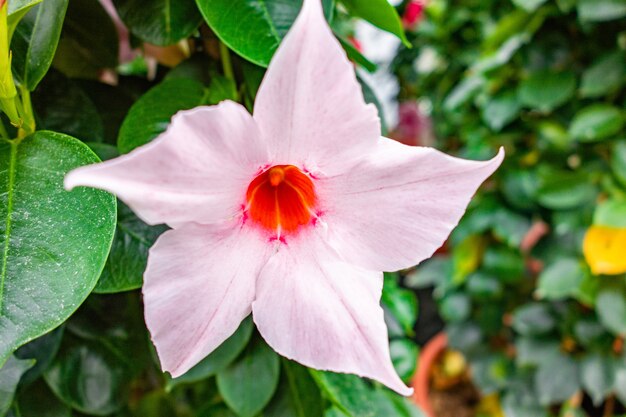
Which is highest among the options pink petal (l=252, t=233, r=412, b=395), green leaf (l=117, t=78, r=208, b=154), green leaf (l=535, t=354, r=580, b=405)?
green leaf (l=117, t=78, r=208, b=154)

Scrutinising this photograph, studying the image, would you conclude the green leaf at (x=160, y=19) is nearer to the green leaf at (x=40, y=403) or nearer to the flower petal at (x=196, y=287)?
the flower petal at (x=196, y=287)

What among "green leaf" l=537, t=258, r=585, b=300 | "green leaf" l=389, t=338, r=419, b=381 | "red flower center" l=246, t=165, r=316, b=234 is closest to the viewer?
"red flower center" l=246, t=165, r=316, b=234

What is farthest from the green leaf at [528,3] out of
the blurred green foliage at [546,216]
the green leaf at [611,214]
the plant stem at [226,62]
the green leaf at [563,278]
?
the plant stem at [226,62]

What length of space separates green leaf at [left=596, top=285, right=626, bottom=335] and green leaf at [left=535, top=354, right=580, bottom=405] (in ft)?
0.50

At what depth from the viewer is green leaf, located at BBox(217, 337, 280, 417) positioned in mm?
464

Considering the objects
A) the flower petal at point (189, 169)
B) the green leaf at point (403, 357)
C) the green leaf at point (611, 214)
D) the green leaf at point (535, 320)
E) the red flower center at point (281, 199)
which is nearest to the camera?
the flower petal at point (189, 169)

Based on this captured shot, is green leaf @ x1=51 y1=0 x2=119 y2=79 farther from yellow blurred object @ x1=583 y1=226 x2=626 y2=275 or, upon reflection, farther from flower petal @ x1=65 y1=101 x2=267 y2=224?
yellow blurred object @ x1=583 y1=226 x2=626 y2=275

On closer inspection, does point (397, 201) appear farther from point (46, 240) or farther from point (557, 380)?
point (557, 380)

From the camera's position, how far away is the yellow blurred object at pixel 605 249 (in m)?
0.88

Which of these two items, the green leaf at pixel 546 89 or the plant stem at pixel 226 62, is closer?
the plant stem at pixel 226 62

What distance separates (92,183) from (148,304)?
0.25 ft

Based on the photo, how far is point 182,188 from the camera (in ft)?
0.82

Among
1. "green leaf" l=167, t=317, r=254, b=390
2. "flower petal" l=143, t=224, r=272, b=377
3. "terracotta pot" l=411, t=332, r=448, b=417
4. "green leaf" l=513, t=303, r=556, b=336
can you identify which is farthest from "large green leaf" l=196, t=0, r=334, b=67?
"terracotta pot" l=411, t=332, r=448, b=417

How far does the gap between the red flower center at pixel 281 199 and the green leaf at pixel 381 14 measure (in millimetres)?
125
